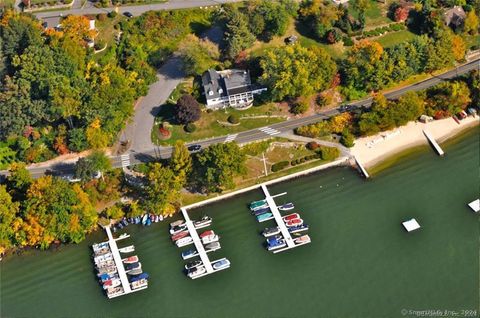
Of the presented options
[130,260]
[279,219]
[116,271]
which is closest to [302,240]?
[279,219]

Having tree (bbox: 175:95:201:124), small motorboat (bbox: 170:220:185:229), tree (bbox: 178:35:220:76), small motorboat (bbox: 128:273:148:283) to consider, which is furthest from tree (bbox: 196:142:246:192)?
tree (bbox: 178:35:220:76)

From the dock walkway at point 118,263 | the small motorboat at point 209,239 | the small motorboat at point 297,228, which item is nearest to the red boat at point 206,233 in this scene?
the small motorboat at point 209,239

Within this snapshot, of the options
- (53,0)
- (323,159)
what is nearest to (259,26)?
(323,159)

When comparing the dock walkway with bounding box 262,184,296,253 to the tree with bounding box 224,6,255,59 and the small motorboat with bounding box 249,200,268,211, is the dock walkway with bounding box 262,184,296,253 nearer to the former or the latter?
the small motorboat with bounding box 249,200,268,211

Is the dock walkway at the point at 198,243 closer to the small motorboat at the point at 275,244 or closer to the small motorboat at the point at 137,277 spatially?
the small motorboat at the point at 137,277

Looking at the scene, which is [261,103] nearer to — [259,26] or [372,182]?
[259,26]
